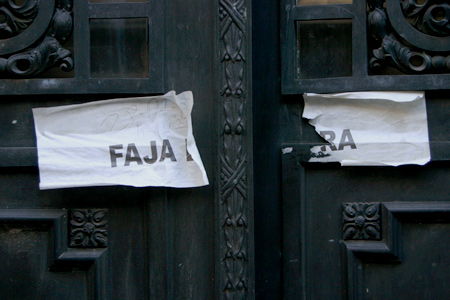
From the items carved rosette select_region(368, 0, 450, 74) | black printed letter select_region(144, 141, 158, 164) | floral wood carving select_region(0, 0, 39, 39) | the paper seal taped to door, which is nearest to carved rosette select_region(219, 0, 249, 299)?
the paper seal taped to door

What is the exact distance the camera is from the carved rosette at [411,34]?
1.98m

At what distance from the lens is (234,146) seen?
77.7 inches

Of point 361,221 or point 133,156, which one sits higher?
point 133,156

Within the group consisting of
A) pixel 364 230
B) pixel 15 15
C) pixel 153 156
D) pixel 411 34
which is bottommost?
pixel 364 230

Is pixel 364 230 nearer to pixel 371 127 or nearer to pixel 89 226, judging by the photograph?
pixel 371 127

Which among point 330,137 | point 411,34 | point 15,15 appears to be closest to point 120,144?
point 15,15

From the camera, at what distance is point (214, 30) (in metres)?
1.99

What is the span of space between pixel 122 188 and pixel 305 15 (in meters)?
0.93

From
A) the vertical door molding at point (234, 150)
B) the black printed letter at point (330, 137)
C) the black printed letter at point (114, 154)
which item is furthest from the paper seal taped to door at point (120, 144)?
the black printed letter at point (330, 137)

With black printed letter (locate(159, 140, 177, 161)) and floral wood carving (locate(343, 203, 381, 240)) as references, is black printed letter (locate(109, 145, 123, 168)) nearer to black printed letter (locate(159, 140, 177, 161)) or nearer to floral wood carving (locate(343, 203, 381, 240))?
black printed letter (locate(159, 140, 177, 161))

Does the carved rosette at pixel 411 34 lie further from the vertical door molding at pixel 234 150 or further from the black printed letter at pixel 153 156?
the black printed letter at pixel 153 156

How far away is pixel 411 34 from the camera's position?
1.99 metres

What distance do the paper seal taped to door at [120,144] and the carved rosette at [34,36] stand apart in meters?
0.18

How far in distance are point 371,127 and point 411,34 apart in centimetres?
36
